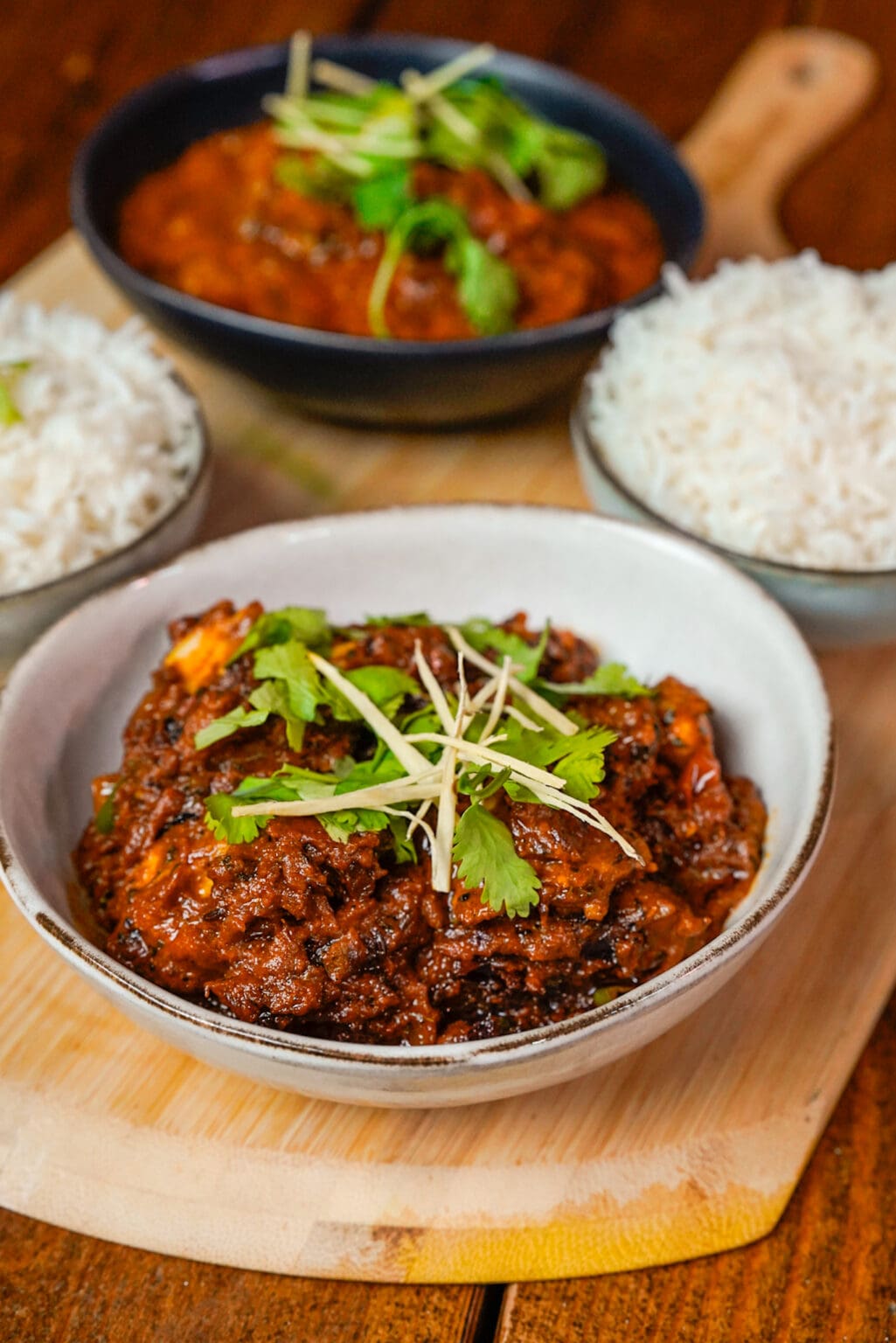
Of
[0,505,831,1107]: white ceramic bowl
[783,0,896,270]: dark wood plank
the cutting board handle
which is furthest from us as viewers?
[783,0,896,270]: dark wood plank

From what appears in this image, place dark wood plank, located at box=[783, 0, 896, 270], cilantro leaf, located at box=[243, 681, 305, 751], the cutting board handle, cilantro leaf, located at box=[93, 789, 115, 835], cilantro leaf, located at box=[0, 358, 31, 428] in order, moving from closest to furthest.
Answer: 1. cilantro leaf, located at box=[243, 681, 305, 751]
2. cilantro leaf, located at box=[93, 789, 115, 835]
3. cilantro leaf, located at box=[0, 358, 31, 428]
4. the cutting board handle
5. dark wood plank, located at box=[783, 0, 896, 270]

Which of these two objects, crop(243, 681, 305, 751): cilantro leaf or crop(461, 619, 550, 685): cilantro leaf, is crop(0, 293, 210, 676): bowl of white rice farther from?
crop(461, 619, 550, 685): cilantro leaf

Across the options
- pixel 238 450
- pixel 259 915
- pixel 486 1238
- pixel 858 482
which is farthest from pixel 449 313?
pixel 486 1238

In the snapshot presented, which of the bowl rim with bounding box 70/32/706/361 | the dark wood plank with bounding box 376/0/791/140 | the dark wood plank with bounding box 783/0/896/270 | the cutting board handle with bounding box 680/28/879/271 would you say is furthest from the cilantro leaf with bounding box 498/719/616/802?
the dark wood plank with bounding box 376/0/791/140

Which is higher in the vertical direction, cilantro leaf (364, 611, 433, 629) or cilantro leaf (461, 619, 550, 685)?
cilantro leaf (461, 619, 550, 685)

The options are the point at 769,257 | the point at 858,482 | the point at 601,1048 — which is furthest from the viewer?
the point at 769,257

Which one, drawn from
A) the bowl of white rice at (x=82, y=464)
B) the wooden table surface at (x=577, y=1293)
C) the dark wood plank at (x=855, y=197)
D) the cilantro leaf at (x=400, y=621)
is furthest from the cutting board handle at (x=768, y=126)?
the wooden table surface at (x=577, y=1293)

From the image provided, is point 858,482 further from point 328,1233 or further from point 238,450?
point 328,1233

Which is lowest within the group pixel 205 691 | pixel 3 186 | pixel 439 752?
pixel 3 186
